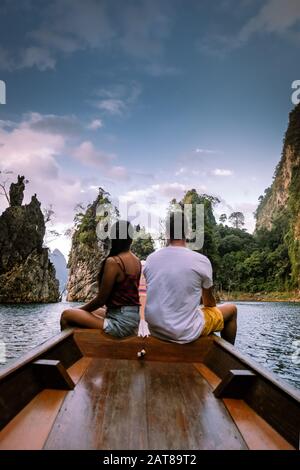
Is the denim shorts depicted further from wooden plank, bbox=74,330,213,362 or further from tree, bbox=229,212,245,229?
tree, bbox=229,212,245,229

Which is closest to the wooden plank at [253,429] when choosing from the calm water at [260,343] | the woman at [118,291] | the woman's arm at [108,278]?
the woman at [118,291]

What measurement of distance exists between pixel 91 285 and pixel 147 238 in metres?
12.1

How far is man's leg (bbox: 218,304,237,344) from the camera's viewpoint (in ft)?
10.4

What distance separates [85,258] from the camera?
45.8 metres

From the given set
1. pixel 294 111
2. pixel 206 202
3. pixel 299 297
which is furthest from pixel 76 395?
pixel 294 111

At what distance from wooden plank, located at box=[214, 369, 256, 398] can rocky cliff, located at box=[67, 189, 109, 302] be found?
42549 mm

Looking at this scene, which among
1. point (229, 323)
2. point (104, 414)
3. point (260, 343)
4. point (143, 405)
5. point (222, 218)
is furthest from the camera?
point (222, 218)

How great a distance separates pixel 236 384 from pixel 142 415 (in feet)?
1.82

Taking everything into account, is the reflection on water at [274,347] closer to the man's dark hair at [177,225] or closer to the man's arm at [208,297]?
the man's arm at [208,297]

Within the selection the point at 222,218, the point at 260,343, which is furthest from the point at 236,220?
the point at 260,343

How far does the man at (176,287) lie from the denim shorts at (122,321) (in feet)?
0.73

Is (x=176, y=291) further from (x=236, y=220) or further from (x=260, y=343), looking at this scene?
(x=236, y=220)

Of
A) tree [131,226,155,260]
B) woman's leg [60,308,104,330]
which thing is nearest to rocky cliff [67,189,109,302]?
tree [131,226,155,260]

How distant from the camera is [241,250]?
56.8m
